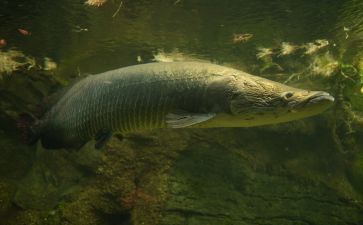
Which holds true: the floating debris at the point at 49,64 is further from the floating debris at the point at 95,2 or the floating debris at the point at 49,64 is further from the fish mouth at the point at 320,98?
the fish mouth at the point at 320,98

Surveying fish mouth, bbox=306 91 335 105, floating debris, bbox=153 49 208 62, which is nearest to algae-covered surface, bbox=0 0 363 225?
floating debris, bbox=153 49 208 62

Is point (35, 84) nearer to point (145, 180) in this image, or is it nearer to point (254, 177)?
point (145, 180)

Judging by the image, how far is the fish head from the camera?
4.18m

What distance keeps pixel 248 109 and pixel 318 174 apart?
22.3 feet

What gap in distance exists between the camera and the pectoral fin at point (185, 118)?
14.1 feet

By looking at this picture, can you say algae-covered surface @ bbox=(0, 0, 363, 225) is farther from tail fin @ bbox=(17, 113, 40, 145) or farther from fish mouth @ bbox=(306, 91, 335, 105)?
fish mouth @ bbox=(306, 91, 335, 105)

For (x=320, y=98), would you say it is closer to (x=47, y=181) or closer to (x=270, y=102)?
(x=270, y=102)

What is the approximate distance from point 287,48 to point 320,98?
9.56 m

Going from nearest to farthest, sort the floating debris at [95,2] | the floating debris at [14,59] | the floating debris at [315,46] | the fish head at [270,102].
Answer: the fish head at [270,102]
the floating debris at [95,2]
the floating debris at [315,46]
the floating debris at [14,59]

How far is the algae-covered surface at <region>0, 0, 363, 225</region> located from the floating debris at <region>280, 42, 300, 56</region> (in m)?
0.05

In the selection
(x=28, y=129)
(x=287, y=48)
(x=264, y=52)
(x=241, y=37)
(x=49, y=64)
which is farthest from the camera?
(x=49, y=64)

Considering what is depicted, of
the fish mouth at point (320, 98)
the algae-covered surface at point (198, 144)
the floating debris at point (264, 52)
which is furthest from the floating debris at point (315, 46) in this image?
the fish mouth at point (320, 98)

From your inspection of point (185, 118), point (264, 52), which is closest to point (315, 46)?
point (264, 52)

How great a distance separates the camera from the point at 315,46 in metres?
13.2
